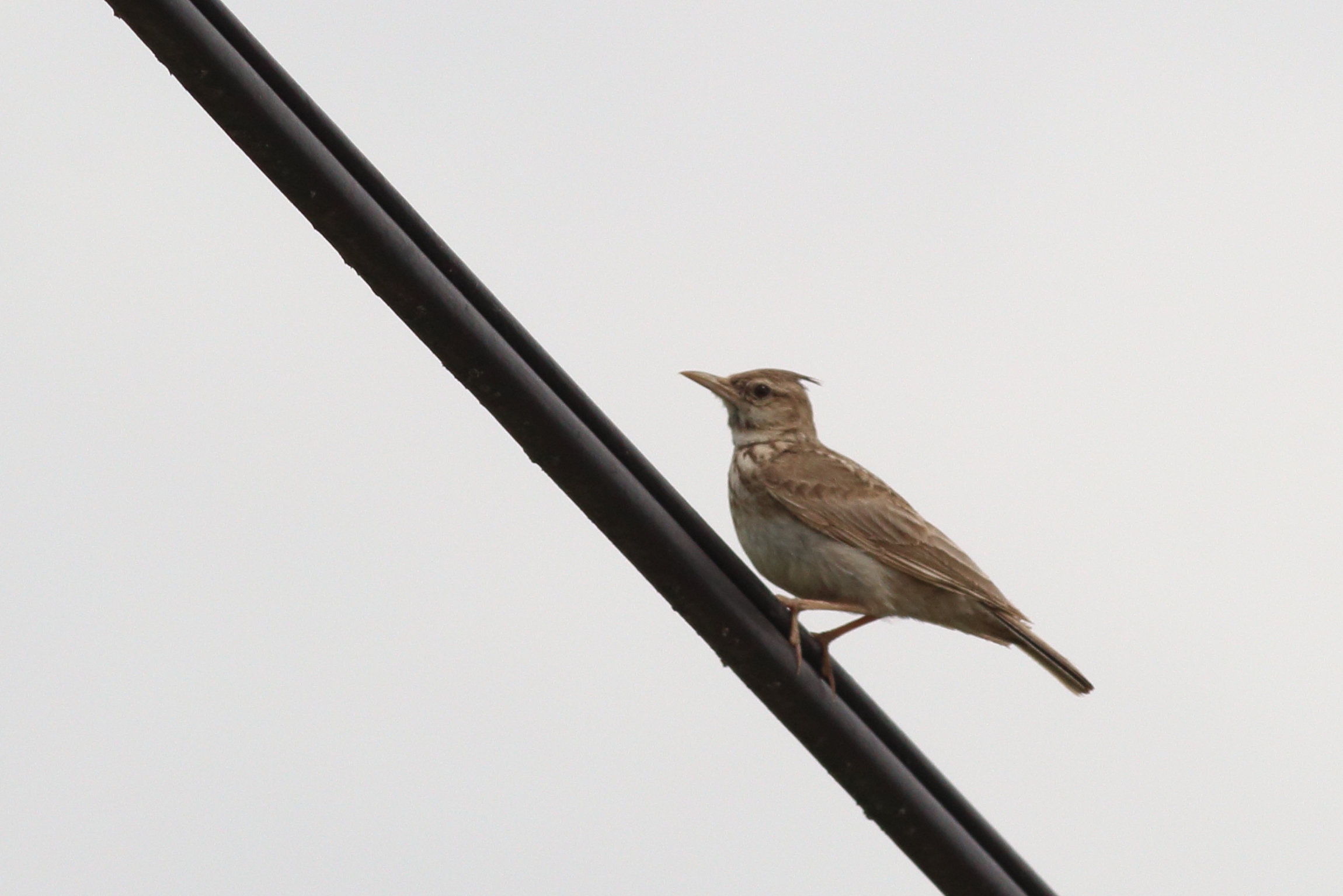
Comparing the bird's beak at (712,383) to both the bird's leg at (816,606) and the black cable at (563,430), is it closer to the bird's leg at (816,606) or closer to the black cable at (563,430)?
the bird's leg at (816,606)

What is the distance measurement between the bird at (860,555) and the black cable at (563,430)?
225cm

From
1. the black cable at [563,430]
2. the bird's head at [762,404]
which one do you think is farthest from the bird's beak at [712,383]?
the black cable at [563,430]

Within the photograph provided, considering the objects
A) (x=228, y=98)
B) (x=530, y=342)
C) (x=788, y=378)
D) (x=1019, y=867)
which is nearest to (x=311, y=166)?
(x=228, y=98)

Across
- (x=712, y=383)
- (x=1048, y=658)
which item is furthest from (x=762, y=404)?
(x=1048, y=658)

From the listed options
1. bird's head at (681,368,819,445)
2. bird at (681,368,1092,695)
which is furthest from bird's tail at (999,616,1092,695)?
bird's head at (681,368,819,445)

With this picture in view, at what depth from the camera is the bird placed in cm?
751

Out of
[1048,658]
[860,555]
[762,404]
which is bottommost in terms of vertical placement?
[1048,658]

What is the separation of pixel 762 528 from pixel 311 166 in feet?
13.7

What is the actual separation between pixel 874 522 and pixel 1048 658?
99 cm

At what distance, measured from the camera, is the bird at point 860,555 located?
24.6 feet

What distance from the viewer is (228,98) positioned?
3.98 metres

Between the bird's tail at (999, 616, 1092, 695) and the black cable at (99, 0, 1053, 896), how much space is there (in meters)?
2.30

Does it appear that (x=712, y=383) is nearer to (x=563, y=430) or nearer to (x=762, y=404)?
(x=762, y=404)

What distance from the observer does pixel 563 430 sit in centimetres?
426
